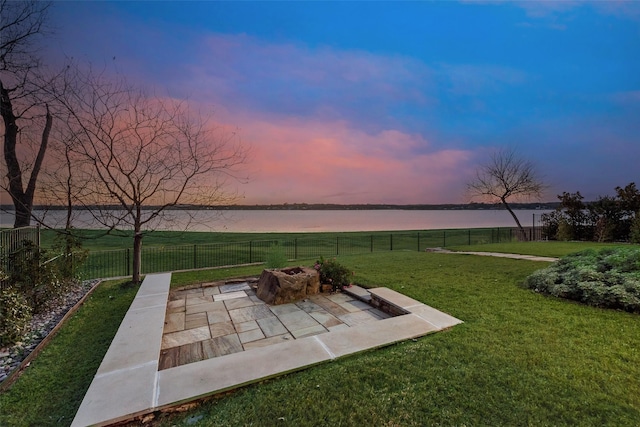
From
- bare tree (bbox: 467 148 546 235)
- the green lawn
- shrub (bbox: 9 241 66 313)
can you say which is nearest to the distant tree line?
bare tree (bbox: 467 148 546 235)

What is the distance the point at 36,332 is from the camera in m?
3.84

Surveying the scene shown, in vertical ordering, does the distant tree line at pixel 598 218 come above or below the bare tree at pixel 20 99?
below

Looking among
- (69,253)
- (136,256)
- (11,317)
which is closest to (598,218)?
(136,256)

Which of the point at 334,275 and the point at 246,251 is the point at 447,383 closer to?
the point at 334,275

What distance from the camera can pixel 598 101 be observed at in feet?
39.8

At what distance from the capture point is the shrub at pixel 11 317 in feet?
11.1

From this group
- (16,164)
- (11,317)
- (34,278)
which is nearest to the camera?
(11,317)

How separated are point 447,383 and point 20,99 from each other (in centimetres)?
991

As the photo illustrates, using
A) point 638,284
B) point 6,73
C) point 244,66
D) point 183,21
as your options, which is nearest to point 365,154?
point 244,66

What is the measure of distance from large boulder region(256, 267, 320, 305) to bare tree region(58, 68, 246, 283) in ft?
9.93

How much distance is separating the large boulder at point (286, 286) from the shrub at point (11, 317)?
3.30 meters

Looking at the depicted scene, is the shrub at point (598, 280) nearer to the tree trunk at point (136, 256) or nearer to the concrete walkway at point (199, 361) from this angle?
the concrete walkway at point (199, 361)

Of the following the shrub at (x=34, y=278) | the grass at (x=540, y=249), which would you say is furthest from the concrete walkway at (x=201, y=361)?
the grass at (x=540, y=249)

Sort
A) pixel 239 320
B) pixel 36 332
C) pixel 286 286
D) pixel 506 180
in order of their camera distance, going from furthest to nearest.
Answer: pixel 506 180 → pixel 286 286 → pixel 239 320 → pixel 36 332
